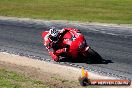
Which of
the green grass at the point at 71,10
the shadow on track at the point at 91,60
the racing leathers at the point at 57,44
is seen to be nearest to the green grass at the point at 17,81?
the racing leathers at the point at 57,44

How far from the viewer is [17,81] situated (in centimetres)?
1562

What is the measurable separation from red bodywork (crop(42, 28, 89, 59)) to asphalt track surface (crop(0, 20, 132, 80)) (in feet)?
2.02

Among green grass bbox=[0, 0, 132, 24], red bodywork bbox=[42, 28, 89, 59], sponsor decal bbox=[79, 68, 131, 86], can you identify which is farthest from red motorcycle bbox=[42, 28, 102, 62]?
green grass bbox=[0, 0, 132, 24]

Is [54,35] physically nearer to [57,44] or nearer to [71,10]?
[57,44]

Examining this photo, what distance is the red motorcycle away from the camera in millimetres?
19094

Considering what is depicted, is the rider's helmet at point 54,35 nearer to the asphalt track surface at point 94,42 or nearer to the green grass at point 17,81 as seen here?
the asphalt track surface at point 94,42

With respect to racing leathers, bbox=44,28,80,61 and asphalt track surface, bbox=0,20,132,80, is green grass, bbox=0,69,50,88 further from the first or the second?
asphalt track surface, bbox=0,20,132,80

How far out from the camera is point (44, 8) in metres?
45.8

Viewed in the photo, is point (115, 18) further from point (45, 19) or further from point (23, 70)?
point (23, 70)

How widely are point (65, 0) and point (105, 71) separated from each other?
37896 mm

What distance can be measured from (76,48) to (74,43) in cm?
28

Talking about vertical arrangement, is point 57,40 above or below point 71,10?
above

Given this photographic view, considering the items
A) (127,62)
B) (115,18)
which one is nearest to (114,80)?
(127,62)

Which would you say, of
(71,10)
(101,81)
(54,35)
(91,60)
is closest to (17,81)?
(101,81)
